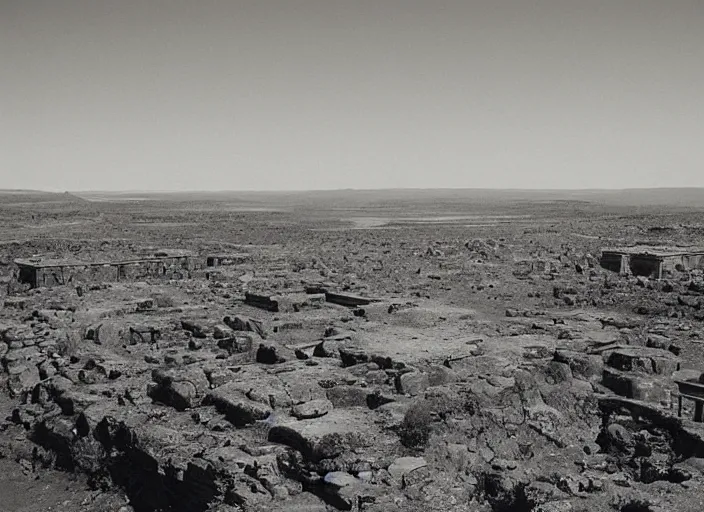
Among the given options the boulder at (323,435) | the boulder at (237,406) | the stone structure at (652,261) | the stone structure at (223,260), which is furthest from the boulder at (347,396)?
the stone structure at (223,260)

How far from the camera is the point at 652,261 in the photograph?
2300cm

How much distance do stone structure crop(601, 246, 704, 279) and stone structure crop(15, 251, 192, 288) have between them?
1496 centimetres

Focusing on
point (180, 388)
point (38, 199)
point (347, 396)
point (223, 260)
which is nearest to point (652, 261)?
point (223, 260)

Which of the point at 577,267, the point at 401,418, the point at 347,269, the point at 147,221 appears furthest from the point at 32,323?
the point at 147,221

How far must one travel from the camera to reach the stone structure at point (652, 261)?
22859mm

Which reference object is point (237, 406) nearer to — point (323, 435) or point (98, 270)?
point (323, 435)

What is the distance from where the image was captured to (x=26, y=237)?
39.4 m

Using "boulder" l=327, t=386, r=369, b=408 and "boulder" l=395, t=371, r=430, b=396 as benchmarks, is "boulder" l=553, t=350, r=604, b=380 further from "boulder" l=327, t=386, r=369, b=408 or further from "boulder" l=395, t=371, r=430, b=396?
"boulder" l=327, t=386, r=369, b=408

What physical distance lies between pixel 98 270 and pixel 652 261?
60.1 feet

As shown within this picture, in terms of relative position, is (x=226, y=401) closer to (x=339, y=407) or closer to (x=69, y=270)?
(x=339, y=407)

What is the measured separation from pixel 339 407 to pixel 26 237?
35.5 meters

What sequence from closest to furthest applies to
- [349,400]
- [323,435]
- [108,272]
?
[323,435]
[349,400]
[108,272]

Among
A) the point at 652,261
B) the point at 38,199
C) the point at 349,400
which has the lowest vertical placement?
the point at 349,400

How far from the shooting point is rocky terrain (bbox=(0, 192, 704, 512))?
7.23 metres
